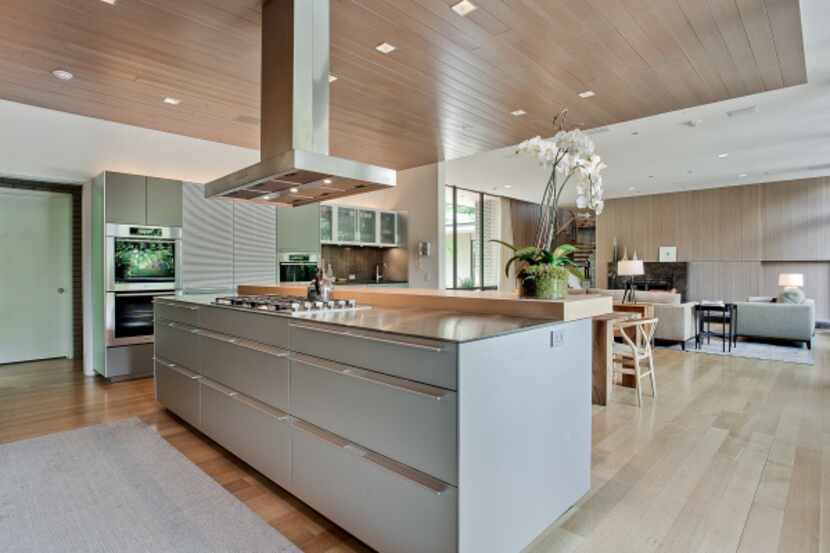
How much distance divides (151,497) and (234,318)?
1023 millimetres

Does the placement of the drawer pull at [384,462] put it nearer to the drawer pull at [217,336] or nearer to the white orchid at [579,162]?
the drawer pull at [217,336]

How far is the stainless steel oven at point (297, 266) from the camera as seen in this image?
592 centimetres

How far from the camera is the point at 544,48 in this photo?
3279 millimetres

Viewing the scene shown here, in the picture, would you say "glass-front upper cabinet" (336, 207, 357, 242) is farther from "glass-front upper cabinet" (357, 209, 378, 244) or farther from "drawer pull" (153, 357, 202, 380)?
"drawer pull" (153, 357, 202, 380)

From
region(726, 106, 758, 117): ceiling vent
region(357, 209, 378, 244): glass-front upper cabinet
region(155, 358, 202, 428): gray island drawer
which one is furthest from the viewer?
region(357, 209, 378, 244): glass-front upper cabinet

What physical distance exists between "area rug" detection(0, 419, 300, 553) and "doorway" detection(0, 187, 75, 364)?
331 cm

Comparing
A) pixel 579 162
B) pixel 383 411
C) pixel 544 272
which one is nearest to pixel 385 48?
pixel 579 162

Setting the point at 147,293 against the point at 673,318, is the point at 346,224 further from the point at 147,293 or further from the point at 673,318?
the point at 673,318

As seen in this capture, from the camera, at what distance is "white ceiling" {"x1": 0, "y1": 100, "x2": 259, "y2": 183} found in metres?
4.54

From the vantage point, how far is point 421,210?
7387mm

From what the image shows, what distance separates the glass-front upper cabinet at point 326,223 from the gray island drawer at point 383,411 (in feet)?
14.1

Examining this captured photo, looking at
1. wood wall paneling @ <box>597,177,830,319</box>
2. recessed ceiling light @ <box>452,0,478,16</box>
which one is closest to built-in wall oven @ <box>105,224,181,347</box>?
recessed ceiling light @ <box>452,0,478,16</box>

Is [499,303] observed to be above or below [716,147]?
below

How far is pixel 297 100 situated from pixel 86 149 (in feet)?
12.0
